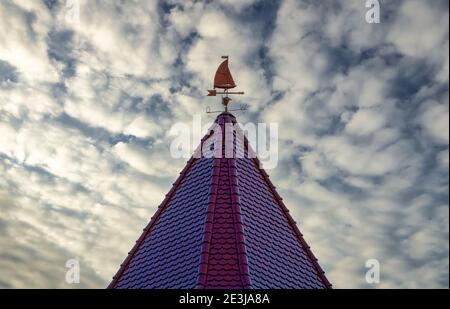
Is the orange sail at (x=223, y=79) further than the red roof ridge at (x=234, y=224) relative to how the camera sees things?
Yes

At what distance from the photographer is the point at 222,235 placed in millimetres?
13031

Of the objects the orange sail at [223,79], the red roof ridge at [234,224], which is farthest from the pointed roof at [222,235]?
the orange sail at [223,79]

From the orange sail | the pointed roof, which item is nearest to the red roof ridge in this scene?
the pointed roof

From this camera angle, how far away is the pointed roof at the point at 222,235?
1249cm

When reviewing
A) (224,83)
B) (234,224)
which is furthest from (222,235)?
(224,83)

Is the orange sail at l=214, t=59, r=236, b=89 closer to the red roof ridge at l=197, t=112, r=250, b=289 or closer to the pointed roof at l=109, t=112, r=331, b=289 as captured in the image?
the pointed roof at l=109, t=112, r=331, b=289

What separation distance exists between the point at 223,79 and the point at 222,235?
5.95 metres

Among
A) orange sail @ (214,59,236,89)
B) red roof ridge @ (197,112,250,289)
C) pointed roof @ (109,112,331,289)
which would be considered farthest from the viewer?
orange sail @ (214,59,236,89)

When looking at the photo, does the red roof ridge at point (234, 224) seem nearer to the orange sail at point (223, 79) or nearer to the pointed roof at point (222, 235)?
the pointed roof at point (222, 235)

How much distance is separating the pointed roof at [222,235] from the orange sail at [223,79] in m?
1.01

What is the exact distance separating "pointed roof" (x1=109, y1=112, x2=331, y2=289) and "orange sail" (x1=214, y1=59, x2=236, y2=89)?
101 centimetres

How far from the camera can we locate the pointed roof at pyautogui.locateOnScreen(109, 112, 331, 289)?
41.0ft

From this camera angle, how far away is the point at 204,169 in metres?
15.4
